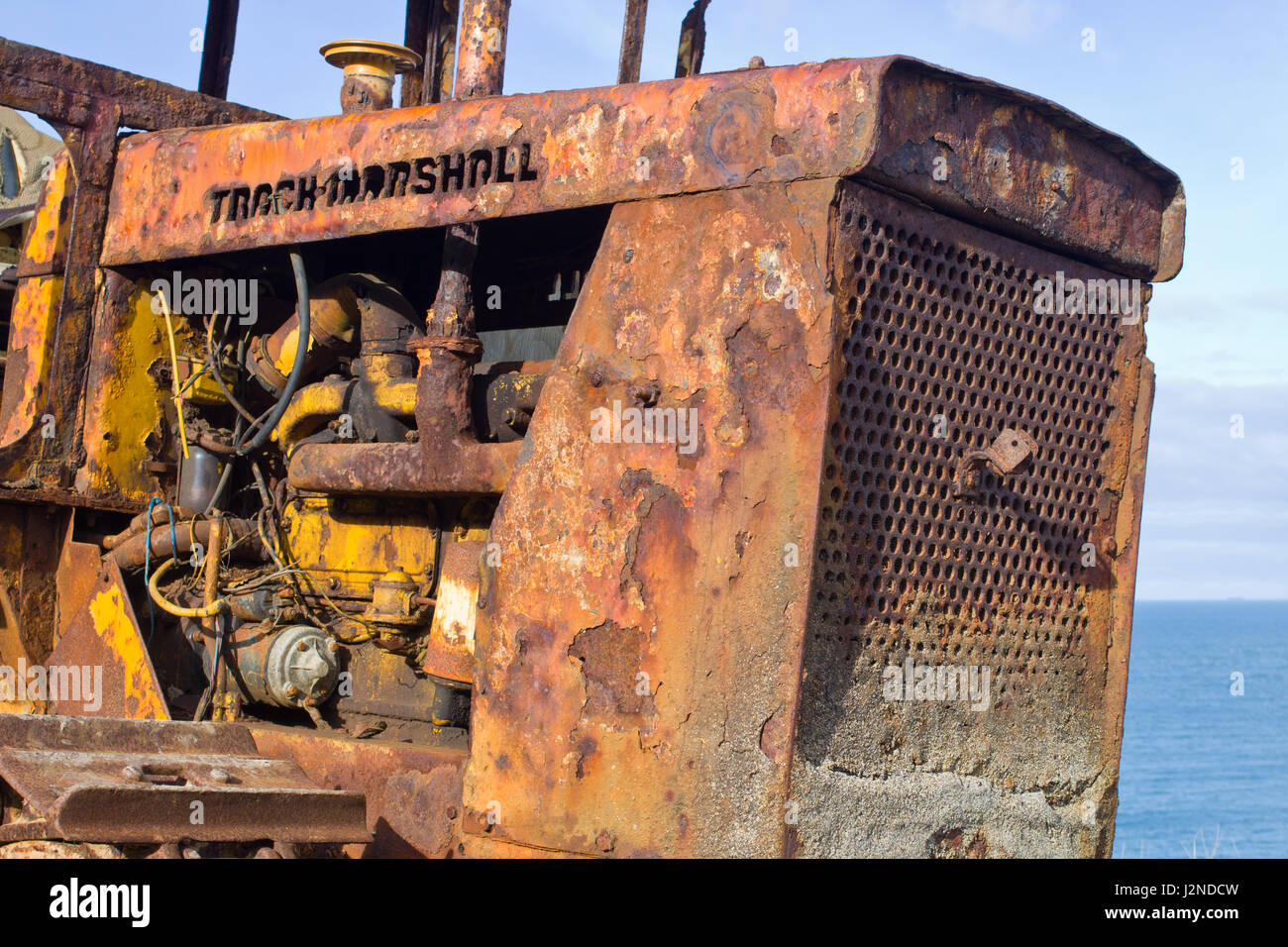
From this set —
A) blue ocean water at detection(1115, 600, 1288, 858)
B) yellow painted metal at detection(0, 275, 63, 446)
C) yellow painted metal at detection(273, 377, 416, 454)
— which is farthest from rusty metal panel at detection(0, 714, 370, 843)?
blue ocean water at detection(1115, 600, 1288, 858)

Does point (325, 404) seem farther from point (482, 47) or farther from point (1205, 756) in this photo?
point (1205, 756)

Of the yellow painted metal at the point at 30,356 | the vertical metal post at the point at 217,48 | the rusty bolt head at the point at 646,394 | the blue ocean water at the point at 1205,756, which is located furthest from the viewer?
the blue ocean water at the point at 1205,756

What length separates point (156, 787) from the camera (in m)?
3.71

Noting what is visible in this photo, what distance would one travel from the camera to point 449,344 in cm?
Result: 468

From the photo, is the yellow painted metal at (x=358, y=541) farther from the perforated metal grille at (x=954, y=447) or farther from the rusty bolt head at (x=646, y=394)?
the perforated metal grille at (x=954, y=447)

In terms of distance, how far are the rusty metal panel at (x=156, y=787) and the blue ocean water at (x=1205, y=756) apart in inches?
246

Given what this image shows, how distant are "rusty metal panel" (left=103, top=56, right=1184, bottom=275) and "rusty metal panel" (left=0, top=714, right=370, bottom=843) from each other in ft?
5.78

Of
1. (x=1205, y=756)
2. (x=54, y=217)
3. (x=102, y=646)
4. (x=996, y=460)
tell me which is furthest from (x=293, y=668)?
(x=1205, y=756)

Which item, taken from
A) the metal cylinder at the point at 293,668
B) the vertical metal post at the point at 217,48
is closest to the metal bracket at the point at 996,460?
the metal cylinder at the point at 293,668

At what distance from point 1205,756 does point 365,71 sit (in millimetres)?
53367

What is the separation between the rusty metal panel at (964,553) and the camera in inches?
159

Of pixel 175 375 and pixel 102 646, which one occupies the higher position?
pixel 175 375

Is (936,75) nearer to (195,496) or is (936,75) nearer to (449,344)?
(449,344)

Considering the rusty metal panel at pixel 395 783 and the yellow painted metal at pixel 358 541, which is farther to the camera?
the yellow painted metal at pixel 358 541
